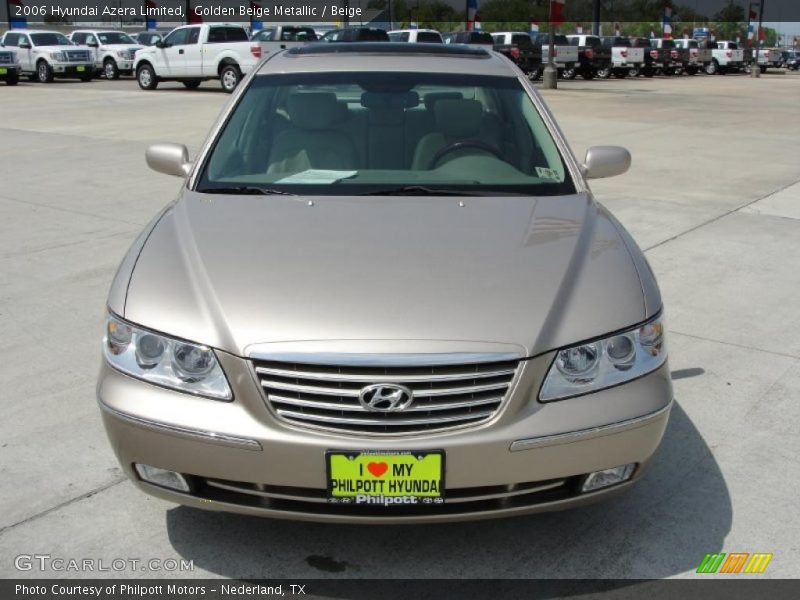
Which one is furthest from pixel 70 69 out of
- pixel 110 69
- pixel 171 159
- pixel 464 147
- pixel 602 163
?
pixel 602 163

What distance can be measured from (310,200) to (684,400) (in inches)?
83.2

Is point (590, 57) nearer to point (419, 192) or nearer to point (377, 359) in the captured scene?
point (419, 192)

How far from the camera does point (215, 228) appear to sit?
3.42 meters

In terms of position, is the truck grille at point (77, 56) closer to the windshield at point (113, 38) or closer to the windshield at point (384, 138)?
the windshield at point (113, 38)

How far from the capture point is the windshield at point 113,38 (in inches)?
1297

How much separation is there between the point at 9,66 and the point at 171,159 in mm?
27437

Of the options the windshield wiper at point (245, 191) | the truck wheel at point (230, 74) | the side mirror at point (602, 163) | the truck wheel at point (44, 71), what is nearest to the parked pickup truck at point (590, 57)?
the truck wheel at point (230, 74)

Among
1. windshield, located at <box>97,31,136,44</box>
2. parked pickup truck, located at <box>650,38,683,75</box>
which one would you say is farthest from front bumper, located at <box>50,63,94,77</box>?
parked pickup truck, located at <box>650,38,683,75</box>

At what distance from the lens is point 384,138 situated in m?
4.20

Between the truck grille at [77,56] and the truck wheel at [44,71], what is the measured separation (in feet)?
2.42

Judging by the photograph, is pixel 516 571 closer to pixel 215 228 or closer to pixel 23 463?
pixel 215 228

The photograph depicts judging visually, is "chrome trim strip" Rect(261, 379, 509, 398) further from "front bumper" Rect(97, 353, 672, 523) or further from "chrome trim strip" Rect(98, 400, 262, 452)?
"chrome trim strip" Rect(98, 400, 262, 452)

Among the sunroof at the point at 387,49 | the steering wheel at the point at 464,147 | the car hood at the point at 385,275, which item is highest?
the sunroof at the point at 387,49

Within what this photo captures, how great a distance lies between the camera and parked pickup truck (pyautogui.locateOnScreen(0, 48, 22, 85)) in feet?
93.4
